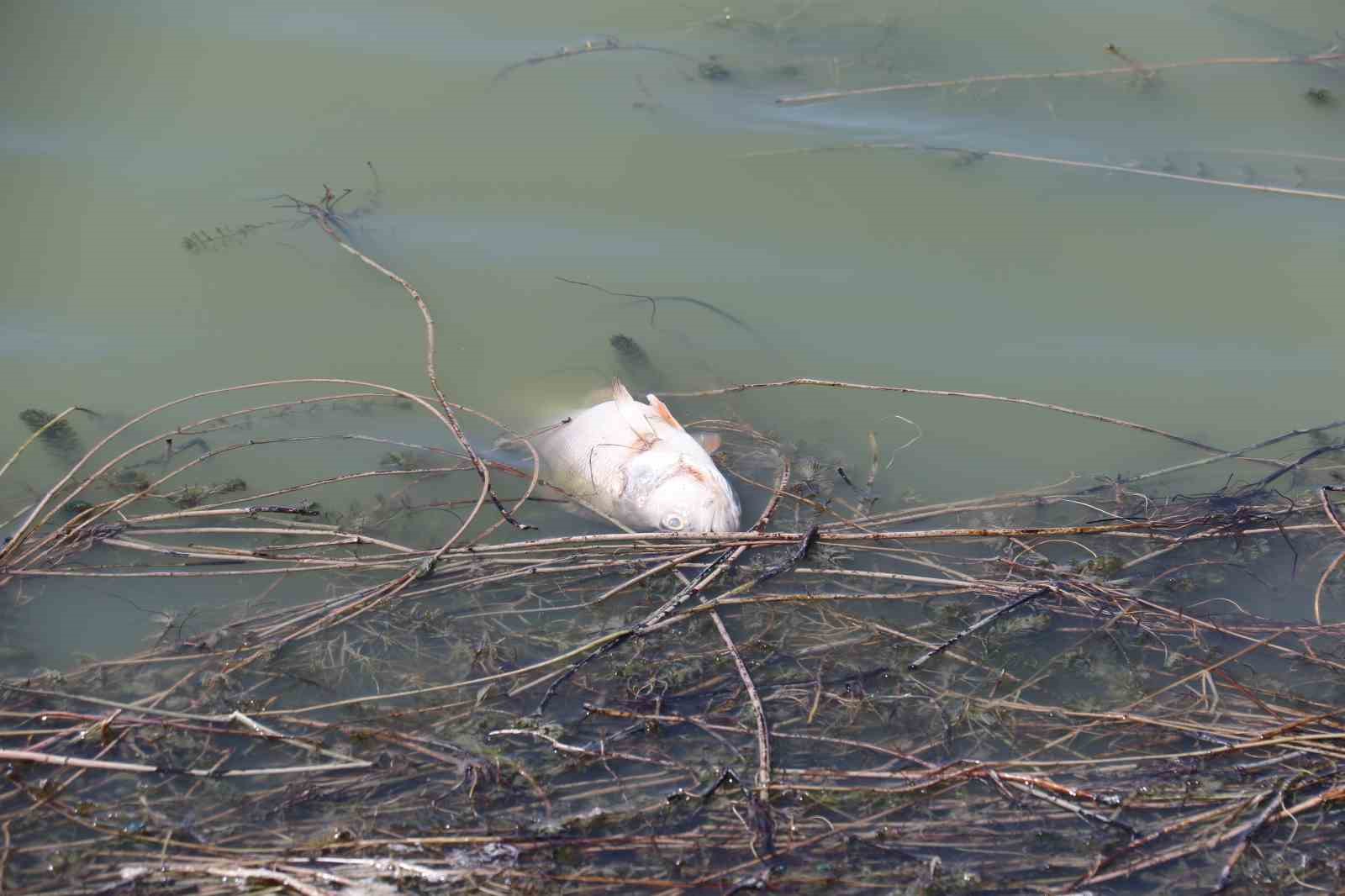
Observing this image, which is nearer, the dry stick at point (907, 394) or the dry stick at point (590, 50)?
the dry stick at point (907, 394)

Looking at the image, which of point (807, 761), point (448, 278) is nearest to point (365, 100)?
point (448, 278)

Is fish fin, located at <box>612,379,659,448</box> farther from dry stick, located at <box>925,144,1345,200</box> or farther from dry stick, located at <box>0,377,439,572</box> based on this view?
dry stick, located at <box>925,144,1345,200</box>

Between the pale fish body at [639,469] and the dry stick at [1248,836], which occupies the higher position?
the pale fish body at [639,469]

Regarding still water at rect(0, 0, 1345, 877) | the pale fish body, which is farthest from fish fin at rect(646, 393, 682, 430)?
still water at rect(0, 0, 1345, 877)

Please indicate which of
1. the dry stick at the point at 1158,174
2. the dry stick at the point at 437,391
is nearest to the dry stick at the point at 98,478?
the dry stick at the point at 437,391

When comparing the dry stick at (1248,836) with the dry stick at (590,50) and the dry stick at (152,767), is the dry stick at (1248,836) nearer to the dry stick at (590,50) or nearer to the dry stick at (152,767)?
the dry stick at (152,767)

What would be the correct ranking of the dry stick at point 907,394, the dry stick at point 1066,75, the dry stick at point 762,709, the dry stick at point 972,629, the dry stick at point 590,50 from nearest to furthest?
1. the dry stick at point 762,709
2. the dry stick at point 972,629
3. the dry stick at point 907,394
4. the dry stick at point 1066,75
5. the dry stick at point 590,50

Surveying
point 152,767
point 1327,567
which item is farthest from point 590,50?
point 1327,567
